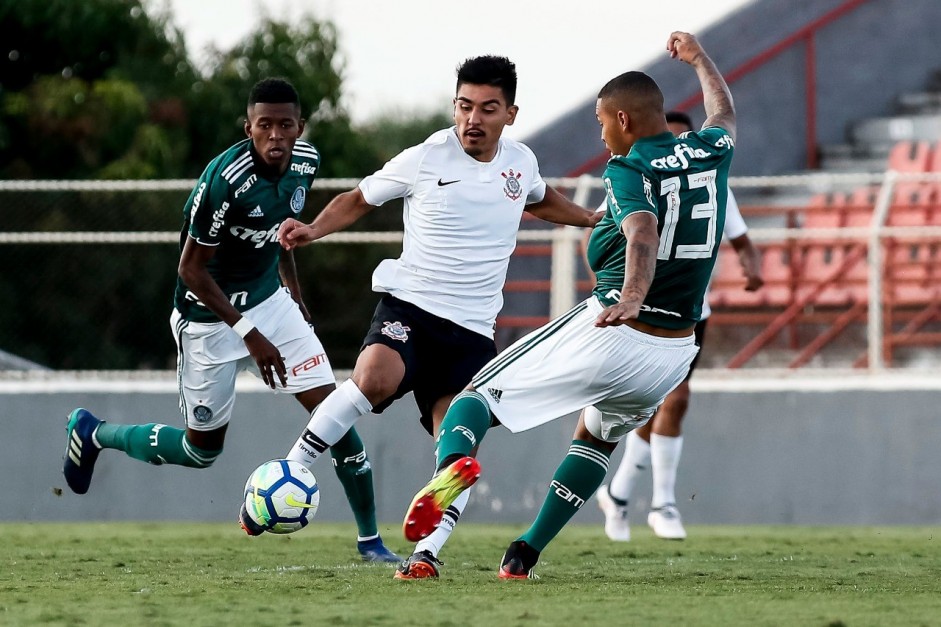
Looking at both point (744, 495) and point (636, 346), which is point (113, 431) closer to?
point (636, 346)

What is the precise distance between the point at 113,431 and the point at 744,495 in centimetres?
481

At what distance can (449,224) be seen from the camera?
7.05 metres

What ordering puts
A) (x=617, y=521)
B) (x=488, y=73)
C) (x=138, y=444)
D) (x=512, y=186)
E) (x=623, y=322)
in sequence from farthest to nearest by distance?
(x=617, y=521) → (x=138, y=444) → (x=512, y=186) → (x=488, y=73) → (x=623, y=322)

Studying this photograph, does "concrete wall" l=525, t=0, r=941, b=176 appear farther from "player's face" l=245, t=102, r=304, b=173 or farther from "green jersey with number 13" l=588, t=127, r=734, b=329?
"green jersey with number 13" l=588, t=127, r=734, b=329

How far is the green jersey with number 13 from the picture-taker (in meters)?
6.08

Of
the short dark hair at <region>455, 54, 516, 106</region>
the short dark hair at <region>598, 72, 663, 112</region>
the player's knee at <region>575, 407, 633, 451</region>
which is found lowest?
the player's knee at <region>575, 407, 633, 451</region>

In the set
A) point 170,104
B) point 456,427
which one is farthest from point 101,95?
point 456,427

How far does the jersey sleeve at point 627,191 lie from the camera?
5941mm

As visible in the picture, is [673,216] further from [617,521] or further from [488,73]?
[617,521]

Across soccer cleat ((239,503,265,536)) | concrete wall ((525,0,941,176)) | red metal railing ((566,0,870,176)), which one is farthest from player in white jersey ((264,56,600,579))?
red metal railing ((566,0,870,176))

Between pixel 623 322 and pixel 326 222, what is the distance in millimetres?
1434

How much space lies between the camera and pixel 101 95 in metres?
16.5

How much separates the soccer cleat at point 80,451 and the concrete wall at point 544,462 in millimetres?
2766

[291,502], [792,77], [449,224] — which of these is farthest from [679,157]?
[792,77]
